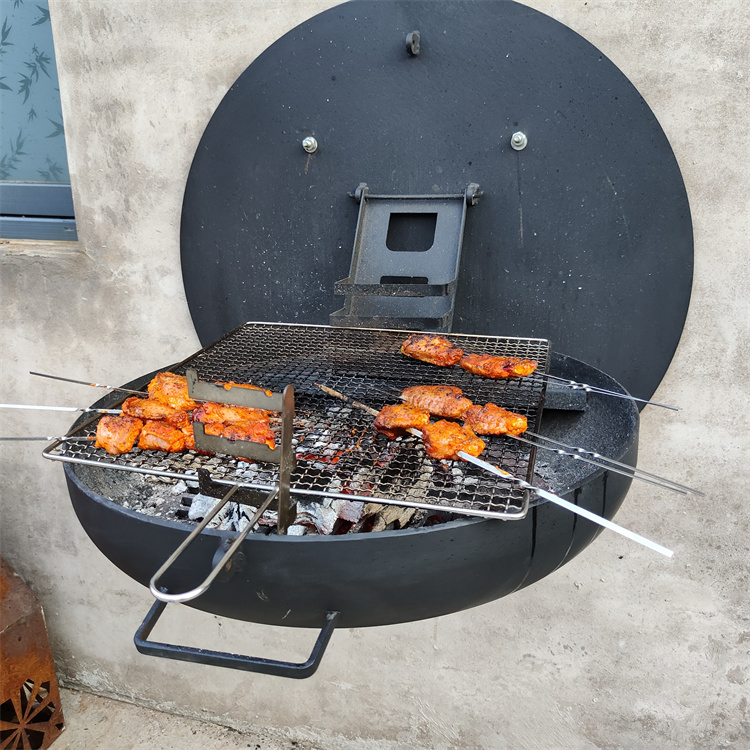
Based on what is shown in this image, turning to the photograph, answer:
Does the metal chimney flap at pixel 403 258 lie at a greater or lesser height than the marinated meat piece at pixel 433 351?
greater

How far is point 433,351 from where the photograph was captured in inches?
77.5

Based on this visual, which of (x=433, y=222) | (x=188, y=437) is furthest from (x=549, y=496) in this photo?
(x=433, y=222)

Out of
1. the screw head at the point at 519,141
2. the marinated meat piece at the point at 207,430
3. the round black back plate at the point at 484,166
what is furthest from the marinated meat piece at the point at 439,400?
the screw head at the point at 519,141

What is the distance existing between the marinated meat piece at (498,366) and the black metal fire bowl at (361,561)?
1.38ft

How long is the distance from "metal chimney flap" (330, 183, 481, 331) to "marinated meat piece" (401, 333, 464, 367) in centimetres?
5

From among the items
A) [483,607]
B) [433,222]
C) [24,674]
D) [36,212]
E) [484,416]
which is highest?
[433,222]

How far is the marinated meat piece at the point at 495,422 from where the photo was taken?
5.24 ft

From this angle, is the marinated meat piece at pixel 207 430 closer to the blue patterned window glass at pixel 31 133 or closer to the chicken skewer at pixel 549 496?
the chicken skewer at pixel 549 496

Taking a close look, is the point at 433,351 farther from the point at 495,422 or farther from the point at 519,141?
the point at 519,141

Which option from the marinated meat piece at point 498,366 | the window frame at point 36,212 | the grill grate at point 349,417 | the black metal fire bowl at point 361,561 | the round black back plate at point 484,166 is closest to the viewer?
the black metal fire bowl at point 361,561

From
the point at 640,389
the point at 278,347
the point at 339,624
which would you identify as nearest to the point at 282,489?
the point at 339,624

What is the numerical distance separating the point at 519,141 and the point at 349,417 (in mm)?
1159

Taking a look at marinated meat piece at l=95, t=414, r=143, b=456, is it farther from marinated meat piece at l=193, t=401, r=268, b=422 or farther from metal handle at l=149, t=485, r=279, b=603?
metal handle at l=149, t=485, r=279, b=603

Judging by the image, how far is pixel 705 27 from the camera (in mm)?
2055
